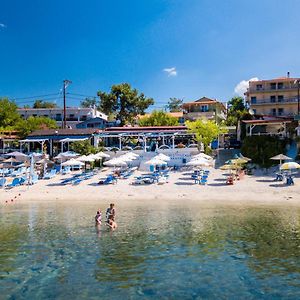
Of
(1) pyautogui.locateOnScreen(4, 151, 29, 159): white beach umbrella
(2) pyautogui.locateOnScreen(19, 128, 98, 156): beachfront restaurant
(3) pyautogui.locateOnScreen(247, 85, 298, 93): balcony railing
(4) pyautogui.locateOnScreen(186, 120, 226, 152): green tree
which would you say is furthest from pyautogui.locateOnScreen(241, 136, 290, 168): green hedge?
(3) pyautogui.locateOnScreen(247, 85, 298, 93): balcony railing

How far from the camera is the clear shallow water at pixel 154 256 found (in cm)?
1234

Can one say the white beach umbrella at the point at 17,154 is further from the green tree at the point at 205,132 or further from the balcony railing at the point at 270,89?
the balcony railing at the point at 270,89

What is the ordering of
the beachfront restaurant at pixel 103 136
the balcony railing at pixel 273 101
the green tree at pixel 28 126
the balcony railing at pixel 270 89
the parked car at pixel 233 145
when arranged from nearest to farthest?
1. the beachfront restaurant at pixel 103 136
2. the parked car at pixel 233 145
3. the green tree at pixel 28 126
4. the balcony railing at pixel 273 101
5. the balcony railing at pixel 270 89

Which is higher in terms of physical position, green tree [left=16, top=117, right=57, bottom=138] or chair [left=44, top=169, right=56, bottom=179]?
green tree [left=16, top=117, right=57, bottom=138]

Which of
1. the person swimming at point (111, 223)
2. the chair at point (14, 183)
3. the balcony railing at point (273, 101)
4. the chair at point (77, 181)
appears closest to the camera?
the person swimming at point (111, 223)

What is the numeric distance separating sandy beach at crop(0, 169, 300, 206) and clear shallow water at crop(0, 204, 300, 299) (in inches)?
187

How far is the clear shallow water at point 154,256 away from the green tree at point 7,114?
155 ft

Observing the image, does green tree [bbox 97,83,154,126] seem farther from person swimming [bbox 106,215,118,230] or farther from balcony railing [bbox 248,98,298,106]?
person swimming [bbox 106,215,118,230]

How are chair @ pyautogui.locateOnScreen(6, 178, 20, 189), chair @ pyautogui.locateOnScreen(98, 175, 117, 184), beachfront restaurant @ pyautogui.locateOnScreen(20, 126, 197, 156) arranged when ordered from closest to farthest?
chair @ pyautogui.locateOnScreen(6, 178, 20, 189) < chair @ pyautogui.locateOnScreen(98, 175, 117, 184) < beachfront restaurant @ pyautogui.locateOnScreen(20, 126, 197, 156)

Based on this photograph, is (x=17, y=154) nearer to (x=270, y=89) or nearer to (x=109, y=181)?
(x=109, y=181)

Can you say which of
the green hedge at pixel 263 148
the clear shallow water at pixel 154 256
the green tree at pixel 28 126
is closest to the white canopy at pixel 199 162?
the green hedge at pixel 263 148

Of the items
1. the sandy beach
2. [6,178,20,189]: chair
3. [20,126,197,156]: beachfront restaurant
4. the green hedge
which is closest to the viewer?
the sandy beach

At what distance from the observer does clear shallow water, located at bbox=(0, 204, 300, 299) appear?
12.3m

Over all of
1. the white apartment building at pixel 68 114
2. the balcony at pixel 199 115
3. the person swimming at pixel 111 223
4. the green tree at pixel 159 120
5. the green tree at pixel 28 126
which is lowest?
the person swimming at pixel 111 223
